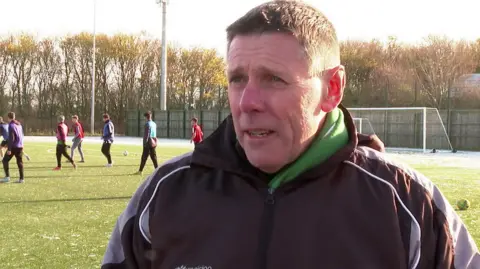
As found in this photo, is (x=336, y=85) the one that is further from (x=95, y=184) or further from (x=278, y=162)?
(x=95, y=184)

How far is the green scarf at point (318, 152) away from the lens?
2037 mm

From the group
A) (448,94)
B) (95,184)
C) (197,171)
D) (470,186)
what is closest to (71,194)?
(95,184)

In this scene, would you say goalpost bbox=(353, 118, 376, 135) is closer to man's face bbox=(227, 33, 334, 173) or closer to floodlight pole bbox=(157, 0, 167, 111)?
floodlight pole bbox=(157, 0, 167, 111)

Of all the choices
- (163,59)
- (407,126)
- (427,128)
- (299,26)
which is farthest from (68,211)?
(163,59)

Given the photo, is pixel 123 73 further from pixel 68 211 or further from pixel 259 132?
pixel 259 132

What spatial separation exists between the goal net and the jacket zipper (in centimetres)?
3310

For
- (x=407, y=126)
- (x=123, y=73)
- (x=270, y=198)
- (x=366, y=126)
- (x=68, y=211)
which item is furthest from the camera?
(x=123, y=73)

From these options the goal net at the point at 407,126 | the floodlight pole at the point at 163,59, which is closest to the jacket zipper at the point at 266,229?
the goal net at the point at 407,126

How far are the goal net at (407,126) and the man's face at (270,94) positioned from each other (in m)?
33.1

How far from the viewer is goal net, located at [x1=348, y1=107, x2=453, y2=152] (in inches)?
1410

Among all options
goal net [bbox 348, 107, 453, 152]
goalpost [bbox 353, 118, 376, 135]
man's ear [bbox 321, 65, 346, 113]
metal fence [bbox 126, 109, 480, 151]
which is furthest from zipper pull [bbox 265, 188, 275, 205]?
goalpost [bbox 353, 118, 376, 135]

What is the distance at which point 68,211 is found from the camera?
10461 mm

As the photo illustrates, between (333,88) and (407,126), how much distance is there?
124 ft

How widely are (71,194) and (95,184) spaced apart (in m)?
2.09
